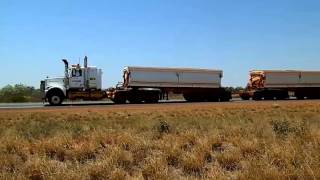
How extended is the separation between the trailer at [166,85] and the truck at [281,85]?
5.40 meters

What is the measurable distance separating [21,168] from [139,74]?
3828cm

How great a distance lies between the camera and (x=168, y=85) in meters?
49.2

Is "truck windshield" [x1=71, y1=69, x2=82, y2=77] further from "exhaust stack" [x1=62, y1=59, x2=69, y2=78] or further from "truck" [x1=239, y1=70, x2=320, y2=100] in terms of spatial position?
"truck" [x1=239, y1=70, x2=320, y2=100]

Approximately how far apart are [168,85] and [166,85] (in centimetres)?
26

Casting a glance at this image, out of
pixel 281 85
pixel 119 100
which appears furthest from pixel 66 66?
pixel 281 85

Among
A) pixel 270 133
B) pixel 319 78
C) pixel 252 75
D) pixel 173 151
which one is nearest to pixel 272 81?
pixel 252 75

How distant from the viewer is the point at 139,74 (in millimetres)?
47688

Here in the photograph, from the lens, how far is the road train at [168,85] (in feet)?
146

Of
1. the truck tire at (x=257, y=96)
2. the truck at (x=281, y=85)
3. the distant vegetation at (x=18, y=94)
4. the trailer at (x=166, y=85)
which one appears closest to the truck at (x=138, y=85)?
the trailer at (x=166, y=85)

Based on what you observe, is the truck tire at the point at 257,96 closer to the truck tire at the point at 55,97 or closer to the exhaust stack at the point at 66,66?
the exhaust stack at the point at 66,66

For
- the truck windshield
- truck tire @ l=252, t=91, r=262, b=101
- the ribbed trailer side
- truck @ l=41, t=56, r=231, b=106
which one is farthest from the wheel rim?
truck tire @ l=252, t=91, r=262, b=101

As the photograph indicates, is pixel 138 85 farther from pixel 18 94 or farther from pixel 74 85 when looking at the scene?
pixel 18 94

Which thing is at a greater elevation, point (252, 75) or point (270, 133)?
point (252, 75)

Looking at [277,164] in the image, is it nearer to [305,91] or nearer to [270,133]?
[270,133]
